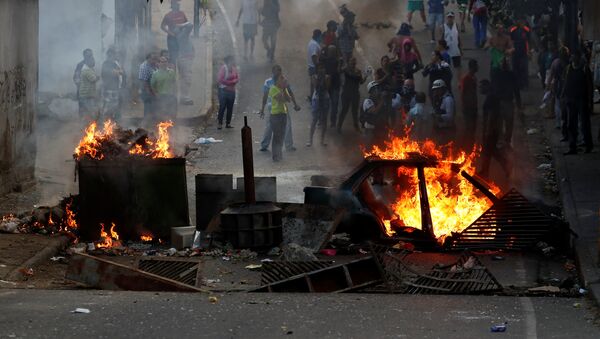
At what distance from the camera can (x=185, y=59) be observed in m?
28.8

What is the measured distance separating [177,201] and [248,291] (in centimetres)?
344

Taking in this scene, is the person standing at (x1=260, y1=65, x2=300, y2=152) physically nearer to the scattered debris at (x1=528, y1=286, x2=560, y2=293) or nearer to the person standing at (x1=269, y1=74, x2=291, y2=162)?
the person standing at (x1=269, y1=74, x2=291, y2=162)

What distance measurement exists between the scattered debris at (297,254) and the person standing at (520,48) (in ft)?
44.3

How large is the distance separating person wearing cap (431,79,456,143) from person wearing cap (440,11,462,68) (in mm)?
6071

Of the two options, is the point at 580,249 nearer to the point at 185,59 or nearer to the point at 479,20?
the point at 479,20

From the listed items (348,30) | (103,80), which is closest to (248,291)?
(103,80)

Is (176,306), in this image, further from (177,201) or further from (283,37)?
(283,37)

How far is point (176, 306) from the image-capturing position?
10.6m

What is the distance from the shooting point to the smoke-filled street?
10711 millimetres

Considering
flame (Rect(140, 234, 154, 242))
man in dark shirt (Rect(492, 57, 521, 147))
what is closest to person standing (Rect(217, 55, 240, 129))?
man in dark shirt (Rect(492, 57, 521, 147))

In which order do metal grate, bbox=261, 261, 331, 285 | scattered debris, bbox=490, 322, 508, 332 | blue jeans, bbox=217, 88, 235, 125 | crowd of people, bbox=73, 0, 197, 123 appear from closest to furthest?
scattered debris, bbox=490, 322, 508, 332 → metal grate, bbox=261, 261, 331, 285 → crowd of people, bbox=73, 0, 197, 123 → blue jeans, bbox=217, 88, 235, 125

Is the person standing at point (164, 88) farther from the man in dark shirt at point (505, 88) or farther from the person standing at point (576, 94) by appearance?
the person standing at point (576, 94)

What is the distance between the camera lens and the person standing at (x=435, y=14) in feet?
96.2

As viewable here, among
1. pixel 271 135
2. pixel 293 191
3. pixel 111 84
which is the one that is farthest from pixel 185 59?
pixel 293 191
